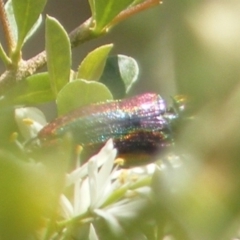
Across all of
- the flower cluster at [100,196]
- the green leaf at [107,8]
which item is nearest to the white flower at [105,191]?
the flower cluster at [100,196]

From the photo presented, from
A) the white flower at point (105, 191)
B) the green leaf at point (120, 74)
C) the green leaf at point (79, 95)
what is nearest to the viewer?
the white flower at point (105, 191)

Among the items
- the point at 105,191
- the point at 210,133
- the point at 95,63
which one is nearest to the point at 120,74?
the point at 95,63

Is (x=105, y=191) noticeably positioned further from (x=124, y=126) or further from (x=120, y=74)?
(x=120, y=74)

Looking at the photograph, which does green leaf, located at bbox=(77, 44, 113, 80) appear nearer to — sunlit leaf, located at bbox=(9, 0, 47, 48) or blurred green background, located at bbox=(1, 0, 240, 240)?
sunlit leaf, located at bbox=(9, 0, 47, 48)

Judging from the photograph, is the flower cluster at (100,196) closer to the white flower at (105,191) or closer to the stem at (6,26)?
the white flower at (105,191)

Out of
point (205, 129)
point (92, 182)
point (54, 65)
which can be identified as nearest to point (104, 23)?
point (54, 65)

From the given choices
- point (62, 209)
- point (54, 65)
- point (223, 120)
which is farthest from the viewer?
point (54, 65)

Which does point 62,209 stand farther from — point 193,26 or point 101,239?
point 193,26
